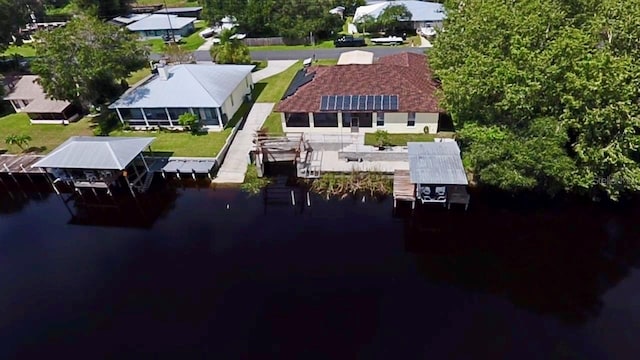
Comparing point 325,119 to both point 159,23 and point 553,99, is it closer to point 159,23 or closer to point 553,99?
point 553,99

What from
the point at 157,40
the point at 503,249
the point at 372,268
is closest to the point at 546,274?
the point at 503,249

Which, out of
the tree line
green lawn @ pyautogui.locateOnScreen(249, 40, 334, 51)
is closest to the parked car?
green lawn @ pyautogui.locateOnScreen(249, 40, 334, 51)

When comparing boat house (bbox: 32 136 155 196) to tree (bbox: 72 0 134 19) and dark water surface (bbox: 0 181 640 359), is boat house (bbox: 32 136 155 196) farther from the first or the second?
tree (bbox: 72 0 134 19)

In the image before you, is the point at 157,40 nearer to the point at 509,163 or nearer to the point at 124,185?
the point at 124,185

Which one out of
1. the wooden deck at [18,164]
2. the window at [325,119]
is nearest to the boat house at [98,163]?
the wooden deck at [18,164]

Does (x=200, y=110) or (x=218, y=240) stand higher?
(x=200, y=110)

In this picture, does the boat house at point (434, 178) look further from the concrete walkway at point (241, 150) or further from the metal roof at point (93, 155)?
the metal roof at point (93, 155)
